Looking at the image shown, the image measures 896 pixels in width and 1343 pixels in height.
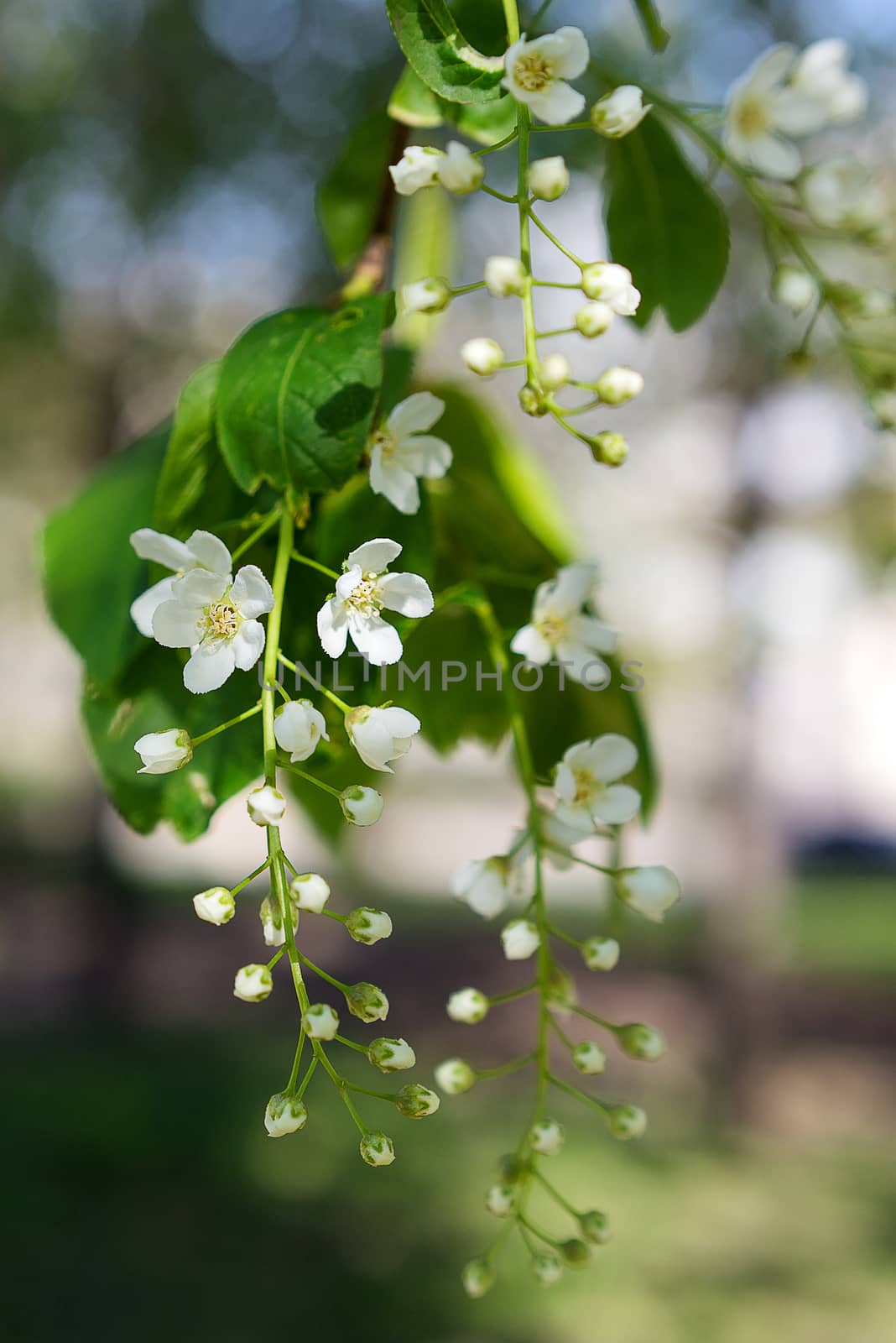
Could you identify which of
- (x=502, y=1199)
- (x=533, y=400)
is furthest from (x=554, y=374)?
(x=502, y=1199)

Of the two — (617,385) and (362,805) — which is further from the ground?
(617,385)

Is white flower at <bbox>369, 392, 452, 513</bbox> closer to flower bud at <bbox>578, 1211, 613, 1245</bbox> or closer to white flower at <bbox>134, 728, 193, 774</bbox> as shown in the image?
white flower at <bbox>134, 728, 193, 774</bbox>

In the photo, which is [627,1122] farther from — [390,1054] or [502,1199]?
[390,1054]

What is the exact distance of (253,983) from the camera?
522 mm

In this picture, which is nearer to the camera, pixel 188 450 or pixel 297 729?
pixel 297 729

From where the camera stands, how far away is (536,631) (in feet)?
2.19

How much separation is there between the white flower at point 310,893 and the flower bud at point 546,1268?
0.29 meters

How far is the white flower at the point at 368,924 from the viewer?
21.4 inches

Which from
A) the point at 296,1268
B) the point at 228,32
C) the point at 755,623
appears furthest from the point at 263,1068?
the point at 228,32

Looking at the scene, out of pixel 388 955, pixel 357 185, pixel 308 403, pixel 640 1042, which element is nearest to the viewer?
pixel 308 403

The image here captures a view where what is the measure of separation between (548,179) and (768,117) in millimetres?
225

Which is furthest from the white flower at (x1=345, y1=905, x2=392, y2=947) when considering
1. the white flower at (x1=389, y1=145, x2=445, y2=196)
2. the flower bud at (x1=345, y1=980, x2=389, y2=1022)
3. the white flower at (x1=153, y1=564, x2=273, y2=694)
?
the white flower at (x1=389, y1=145, x2=445, y2=196)

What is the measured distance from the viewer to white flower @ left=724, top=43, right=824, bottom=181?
679 millimetres

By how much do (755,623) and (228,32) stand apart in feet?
12.0
